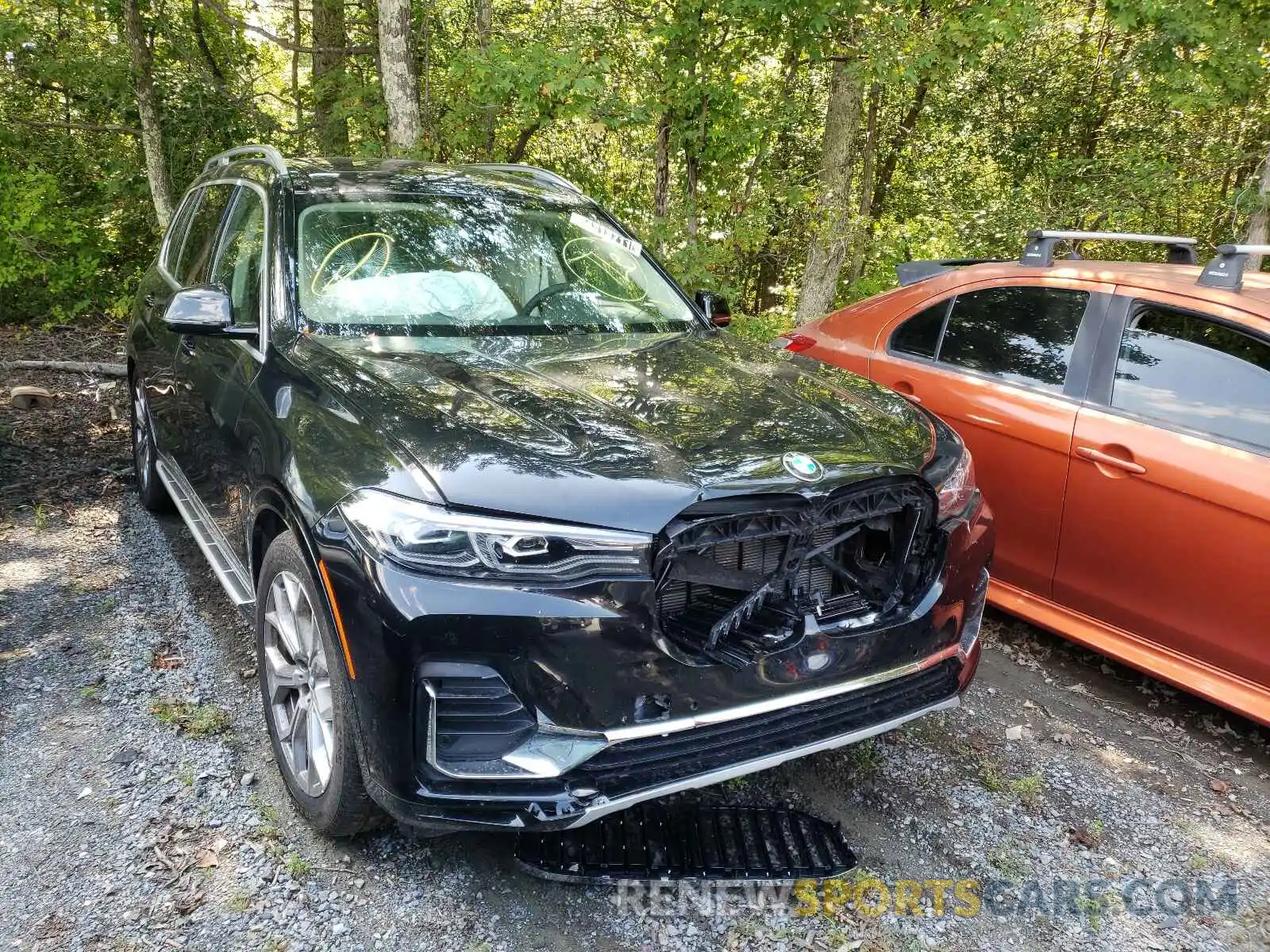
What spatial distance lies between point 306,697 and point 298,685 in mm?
61

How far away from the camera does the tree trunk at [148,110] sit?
873cm

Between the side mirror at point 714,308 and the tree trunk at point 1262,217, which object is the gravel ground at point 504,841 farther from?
the tree trunk at point 1262,217

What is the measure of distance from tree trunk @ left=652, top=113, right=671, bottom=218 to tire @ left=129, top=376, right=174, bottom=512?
4.76m

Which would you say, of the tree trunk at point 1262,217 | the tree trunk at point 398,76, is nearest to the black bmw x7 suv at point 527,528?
the tree trunk at point 398,76

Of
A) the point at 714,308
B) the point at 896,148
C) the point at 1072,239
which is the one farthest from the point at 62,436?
the point at 896,148

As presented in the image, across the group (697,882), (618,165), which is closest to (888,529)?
(697,882)

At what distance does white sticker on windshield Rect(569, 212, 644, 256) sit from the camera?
153 inches

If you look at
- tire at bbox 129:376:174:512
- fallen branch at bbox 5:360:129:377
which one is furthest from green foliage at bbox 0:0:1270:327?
tire at bbox 129:376:174:512

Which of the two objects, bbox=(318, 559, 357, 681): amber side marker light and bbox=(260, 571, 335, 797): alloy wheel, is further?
bbox=(260, 571, 335, 797): alloy wheel

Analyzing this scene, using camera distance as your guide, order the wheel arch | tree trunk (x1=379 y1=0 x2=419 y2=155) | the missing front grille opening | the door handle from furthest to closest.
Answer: tree trunk (x1=379 y1=0 x2=419 y2=155) → the door handle → the wheel arch → the missing front grille opening

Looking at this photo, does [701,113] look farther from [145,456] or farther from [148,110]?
[148,110]

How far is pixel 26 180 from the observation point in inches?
329

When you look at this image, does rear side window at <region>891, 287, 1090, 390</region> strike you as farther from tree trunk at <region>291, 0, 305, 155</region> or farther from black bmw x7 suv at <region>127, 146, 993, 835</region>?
tree trunk at <region>291, 0, 305, 155</region>

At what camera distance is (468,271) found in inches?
132
